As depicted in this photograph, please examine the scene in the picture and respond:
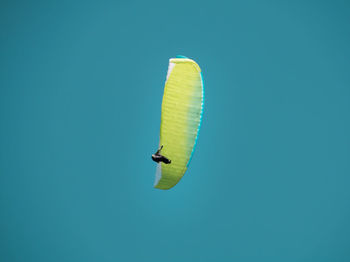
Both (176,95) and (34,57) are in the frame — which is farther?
(34,57)

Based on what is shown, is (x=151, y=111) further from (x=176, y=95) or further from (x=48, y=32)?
(x=48, y=32)

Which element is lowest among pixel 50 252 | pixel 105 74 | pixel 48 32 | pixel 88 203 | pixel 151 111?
pixel 50 252

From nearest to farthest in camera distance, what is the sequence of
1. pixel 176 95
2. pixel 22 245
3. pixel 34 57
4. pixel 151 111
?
1. pixel 176 95
2. pixel 151 111
3. pixel 34 57
4. pixel 22 245

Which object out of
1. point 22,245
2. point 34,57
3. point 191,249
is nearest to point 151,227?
point 191,249

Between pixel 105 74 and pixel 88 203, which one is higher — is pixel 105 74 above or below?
above

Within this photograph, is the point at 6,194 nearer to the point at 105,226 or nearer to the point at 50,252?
the point at 50,252

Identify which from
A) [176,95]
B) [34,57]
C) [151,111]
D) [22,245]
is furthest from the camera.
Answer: [22,245]
